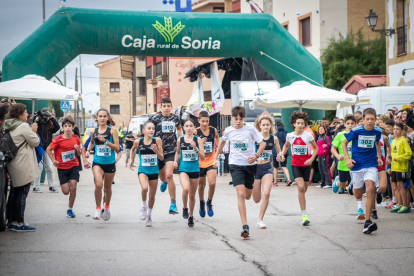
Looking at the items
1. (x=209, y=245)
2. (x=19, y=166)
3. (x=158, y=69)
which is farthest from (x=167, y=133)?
(x=158, y=69)

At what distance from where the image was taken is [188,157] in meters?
9.89

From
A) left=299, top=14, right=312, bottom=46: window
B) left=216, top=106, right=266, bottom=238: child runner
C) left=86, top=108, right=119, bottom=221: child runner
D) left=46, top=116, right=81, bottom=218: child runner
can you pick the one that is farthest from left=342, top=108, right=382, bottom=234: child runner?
left=299, top=14, right=312, bottom=46: window

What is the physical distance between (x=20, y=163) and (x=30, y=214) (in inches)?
91.3

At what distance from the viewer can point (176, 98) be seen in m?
47.5

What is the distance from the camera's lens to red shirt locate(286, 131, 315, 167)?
10148 mm

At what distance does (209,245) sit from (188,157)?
2.18m

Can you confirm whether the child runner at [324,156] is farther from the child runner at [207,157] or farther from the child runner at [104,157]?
the child runner at [104,157]

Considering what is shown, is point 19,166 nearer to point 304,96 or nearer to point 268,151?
point 268,151

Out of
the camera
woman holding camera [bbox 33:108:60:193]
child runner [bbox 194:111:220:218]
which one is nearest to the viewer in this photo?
child runner [bbox 194:111:220:218]

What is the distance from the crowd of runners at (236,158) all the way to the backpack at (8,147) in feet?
0.74

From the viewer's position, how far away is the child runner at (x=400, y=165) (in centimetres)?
1098

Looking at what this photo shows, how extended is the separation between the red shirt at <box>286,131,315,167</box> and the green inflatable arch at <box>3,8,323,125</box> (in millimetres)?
7065

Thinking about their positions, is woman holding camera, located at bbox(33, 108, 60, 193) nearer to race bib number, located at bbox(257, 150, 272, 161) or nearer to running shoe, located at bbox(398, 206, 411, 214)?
race bib number, located at bbox(257, 150, 272, 161)

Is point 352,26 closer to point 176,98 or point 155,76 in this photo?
point 176,98
